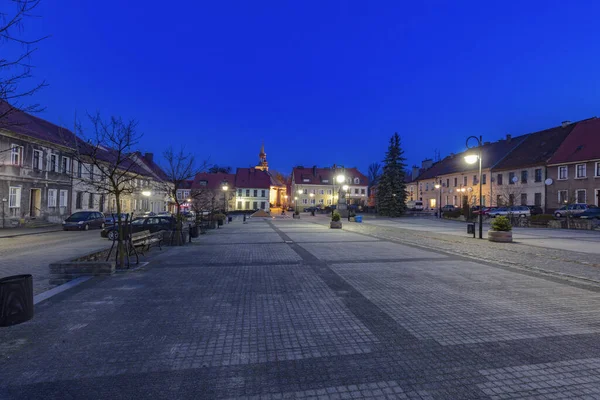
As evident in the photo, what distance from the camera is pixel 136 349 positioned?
4418mm

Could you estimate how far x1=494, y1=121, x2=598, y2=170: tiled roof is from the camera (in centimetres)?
4334

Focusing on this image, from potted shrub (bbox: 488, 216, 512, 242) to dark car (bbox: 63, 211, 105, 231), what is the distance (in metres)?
28.8

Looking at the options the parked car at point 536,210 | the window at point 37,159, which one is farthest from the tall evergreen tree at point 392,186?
the window at point 37,159

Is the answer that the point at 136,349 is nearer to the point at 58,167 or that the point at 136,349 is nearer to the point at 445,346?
the point at 445,346

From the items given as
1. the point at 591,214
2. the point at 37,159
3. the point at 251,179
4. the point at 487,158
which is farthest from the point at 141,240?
the point at 251,179

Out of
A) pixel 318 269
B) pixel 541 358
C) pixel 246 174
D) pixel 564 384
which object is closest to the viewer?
pixel 564 384

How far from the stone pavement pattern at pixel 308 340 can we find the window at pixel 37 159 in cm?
2853

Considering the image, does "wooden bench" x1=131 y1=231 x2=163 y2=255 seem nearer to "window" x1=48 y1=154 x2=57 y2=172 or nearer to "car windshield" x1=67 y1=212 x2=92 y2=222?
"car windshield" x1=67 y1=212 x2=92 y2=222

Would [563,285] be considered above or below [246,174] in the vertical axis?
below

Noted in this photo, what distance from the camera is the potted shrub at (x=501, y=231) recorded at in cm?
1705

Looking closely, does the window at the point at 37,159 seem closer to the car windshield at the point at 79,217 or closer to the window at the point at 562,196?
the car windshield at the point at 79,217

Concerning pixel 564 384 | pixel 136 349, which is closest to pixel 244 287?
pixel 136 349

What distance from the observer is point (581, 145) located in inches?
1565

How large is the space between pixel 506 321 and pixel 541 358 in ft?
4.41
